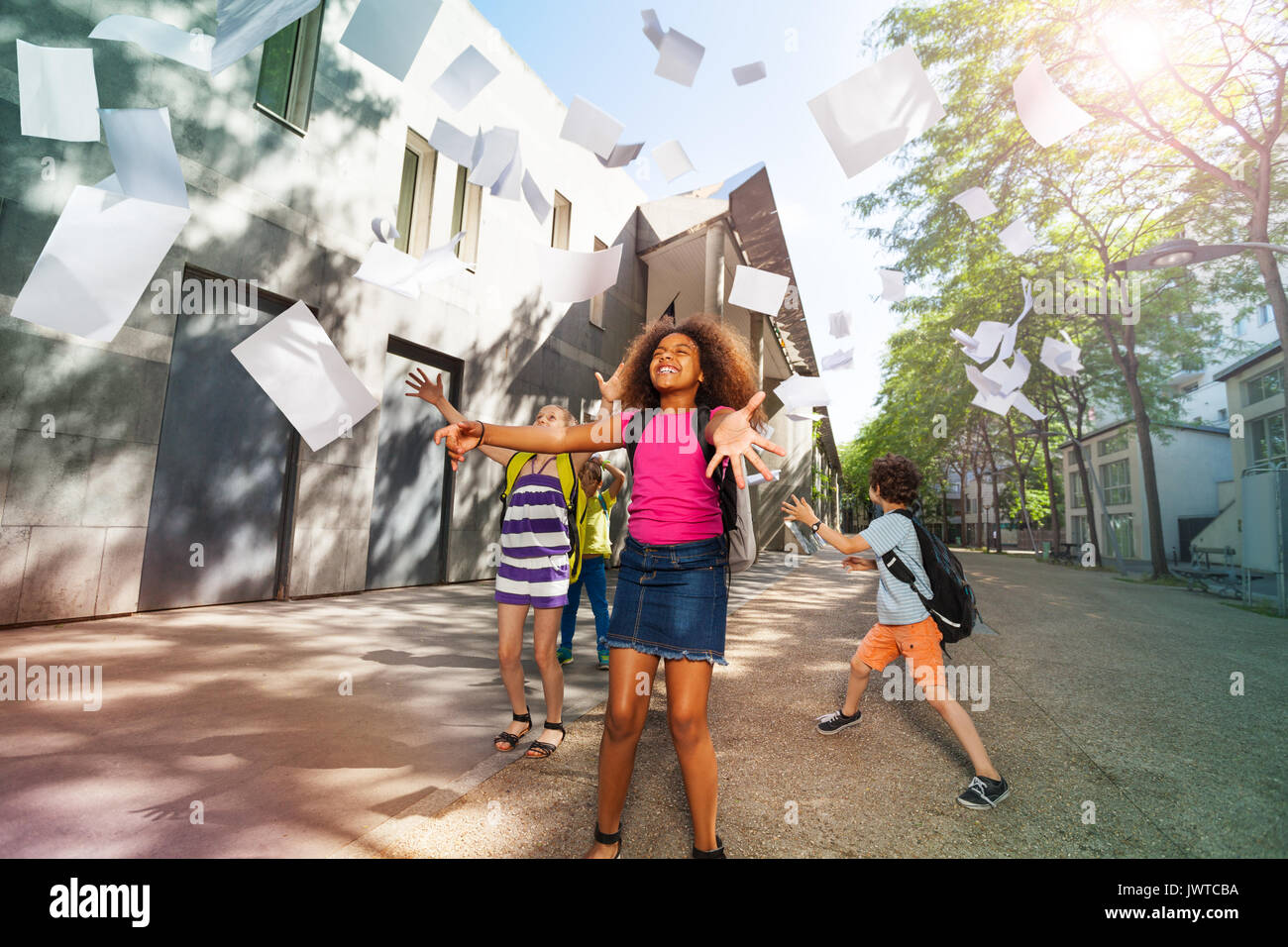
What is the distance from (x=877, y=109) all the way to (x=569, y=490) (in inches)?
113

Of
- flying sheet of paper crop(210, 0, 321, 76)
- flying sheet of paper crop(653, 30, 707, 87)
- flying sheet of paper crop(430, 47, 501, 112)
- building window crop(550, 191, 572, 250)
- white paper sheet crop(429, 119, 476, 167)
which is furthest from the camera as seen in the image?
building window crop(550, 191, 572, 250)

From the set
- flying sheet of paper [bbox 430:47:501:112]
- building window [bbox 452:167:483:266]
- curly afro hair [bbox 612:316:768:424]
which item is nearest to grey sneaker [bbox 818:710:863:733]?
curly afro hair [bbox 612:316:768:424]

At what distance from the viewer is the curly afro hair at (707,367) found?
2.51 m

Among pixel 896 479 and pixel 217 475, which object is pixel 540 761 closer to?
pixel 896 479

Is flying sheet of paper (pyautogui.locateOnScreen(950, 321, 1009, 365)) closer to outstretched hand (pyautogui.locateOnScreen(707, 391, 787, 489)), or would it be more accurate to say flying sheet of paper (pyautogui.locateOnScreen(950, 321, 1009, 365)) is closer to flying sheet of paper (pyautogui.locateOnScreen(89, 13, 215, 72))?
outstretched hand (pyautogui.locateOnScreen(707, 391, 787, 489))

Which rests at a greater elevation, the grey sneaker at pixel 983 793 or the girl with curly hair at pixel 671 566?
the girl with curly hair at pixel 671 566

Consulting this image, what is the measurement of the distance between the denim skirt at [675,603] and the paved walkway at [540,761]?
32.5 inches

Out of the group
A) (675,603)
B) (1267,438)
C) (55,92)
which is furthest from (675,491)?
(1267,438)

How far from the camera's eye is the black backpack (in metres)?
3.24

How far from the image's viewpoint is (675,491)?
223 centimetres

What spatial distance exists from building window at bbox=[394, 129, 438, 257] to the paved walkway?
20.7ft

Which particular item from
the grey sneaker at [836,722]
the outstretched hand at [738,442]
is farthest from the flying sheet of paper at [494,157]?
the grey sneaker at [836,722]

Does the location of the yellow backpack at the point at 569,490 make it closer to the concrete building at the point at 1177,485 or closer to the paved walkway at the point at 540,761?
the paved walkway at the point at 540,761
